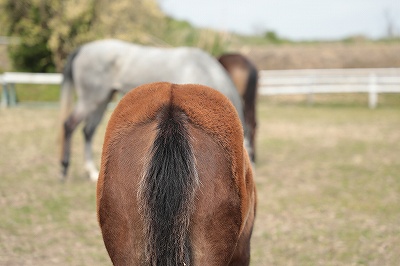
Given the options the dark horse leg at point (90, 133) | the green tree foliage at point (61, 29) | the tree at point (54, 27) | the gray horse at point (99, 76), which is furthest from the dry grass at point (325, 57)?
the gray horse at point (99, 76)

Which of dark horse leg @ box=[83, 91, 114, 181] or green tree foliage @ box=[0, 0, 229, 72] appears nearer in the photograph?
dark horse leg @ box=[83, 91, 114, 181]

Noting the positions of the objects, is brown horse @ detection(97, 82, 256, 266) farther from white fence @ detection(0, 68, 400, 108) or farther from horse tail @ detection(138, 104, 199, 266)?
white fence @ detection(0, 68, 400, 108)

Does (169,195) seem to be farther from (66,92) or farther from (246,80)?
(246,80)

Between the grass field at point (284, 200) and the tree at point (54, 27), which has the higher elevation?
the tree at point (54, 27)

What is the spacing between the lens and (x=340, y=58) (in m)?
24.1

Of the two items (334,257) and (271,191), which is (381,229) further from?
(271,191)

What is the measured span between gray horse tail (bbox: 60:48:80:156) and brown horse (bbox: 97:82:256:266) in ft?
15.2

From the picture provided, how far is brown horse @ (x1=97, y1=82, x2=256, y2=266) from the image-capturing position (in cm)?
193

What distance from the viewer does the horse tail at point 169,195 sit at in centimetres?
191

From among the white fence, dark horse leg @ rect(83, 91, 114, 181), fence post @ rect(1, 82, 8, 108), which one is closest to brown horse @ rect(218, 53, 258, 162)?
dark horse leg @ rect(83, 91, 114, 181)

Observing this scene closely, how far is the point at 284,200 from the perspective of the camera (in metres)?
5.85

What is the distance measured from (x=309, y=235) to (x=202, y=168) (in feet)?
9.56

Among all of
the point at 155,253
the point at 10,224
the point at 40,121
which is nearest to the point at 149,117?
the point at 155,253

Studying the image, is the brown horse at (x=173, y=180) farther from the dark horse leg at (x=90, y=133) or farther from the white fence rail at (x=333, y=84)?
the white fence rail at (x=333, y=84)
